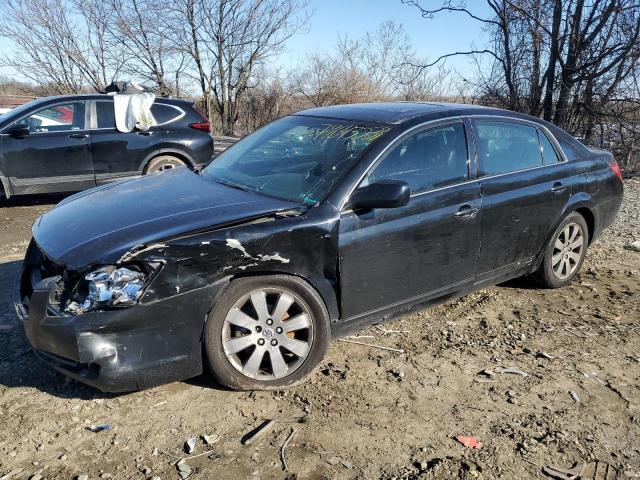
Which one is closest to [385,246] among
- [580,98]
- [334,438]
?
[334,438]

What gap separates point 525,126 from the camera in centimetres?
461

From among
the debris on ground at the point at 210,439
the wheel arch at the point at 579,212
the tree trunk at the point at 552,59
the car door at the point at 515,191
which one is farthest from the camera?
the tree trunk at the point at 552,59

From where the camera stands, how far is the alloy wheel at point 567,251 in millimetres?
4820

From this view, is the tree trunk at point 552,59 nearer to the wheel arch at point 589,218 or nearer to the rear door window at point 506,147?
the wheel arch at point 589,218

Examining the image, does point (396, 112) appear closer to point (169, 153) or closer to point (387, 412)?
point (387, 412)

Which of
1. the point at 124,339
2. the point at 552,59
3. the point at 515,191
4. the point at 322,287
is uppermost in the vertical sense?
the point at 552,59

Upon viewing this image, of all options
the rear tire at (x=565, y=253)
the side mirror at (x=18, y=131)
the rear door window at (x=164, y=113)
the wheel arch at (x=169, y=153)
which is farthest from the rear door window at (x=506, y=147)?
the side mirror at (x=18, y=131)

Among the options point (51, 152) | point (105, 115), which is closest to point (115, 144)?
point (105, 115)

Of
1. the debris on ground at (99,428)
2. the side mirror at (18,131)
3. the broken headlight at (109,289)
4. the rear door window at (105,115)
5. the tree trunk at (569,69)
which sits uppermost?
the tree trunk at (569,69)

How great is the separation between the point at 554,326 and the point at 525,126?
1.69 meters

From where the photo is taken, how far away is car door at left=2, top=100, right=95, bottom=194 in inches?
299

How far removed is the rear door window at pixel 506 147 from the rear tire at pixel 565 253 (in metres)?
0.70

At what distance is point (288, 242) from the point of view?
124 inches

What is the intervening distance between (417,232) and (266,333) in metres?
1.22
